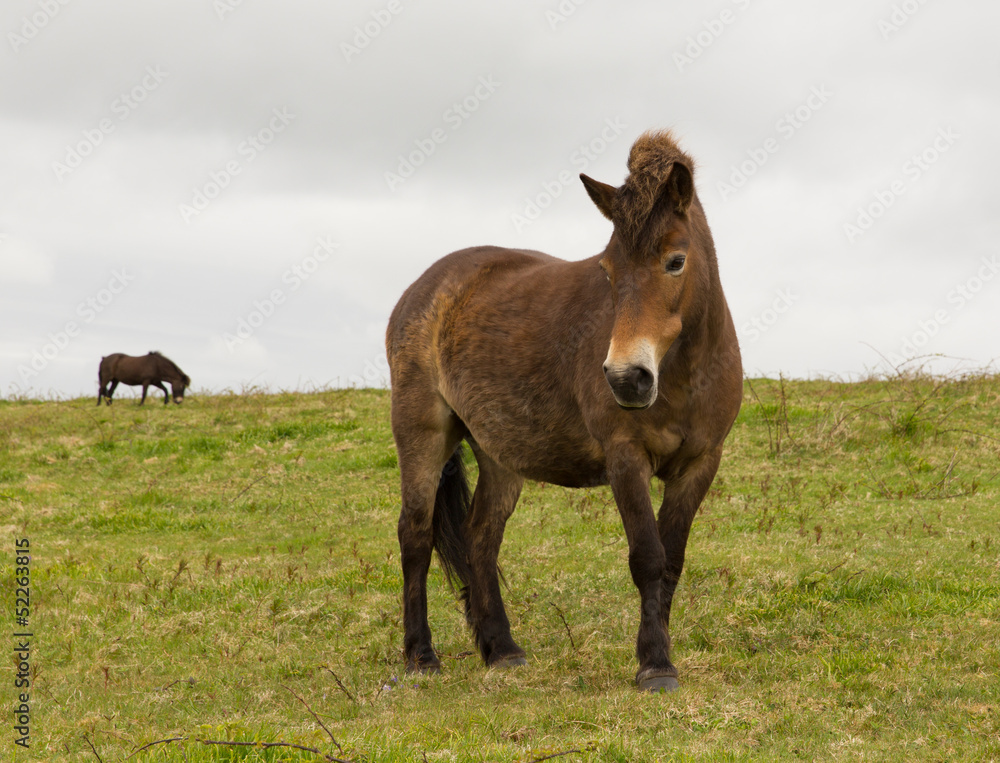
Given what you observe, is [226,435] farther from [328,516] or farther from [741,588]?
[741,588]

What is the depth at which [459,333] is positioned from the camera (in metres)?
6.24

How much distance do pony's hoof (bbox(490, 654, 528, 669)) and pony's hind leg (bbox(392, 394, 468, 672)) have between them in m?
0.58

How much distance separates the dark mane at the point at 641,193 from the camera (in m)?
4.55

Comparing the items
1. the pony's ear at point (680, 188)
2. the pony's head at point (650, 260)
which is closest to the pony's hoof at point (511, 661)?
the pony's head at point (650, 260)

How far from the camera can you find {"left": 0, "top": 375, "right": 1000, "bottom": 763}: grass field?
14.1 ft

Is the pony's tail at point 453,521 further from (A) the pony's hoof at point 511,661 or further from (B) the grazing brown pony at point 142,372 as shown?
(B) the grazing brown pony at point 142,372

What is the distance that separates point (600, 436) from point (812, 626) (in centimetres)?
233

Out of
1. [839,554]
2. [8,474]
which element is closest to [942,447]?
[839,554]

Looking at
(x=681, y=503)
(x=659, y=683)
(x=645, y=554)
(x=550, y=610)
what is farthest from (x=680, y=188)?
(x=550, y=610)

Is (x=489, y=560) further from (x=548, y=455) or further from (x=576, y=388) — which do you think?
(x=576, y=388)

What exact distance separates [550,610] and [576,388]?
248cm

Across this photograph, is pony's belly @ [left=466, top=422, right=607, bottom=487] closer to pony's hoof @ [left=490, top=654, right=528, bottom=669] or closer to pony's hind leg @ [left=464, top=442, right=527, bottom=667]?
pony's hind leg @ [left=464, top=442, right=527, bottom=667]

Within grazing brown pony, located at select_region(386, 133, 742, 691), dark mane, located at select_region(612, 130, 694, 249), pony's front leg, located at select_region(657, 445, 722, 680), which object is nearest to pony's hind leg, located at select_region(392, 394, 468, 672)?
grazing brown pony, located at select_region(386, 133, 742, 691)

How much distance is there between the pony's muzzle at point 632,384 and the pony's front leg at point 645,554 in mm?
599
